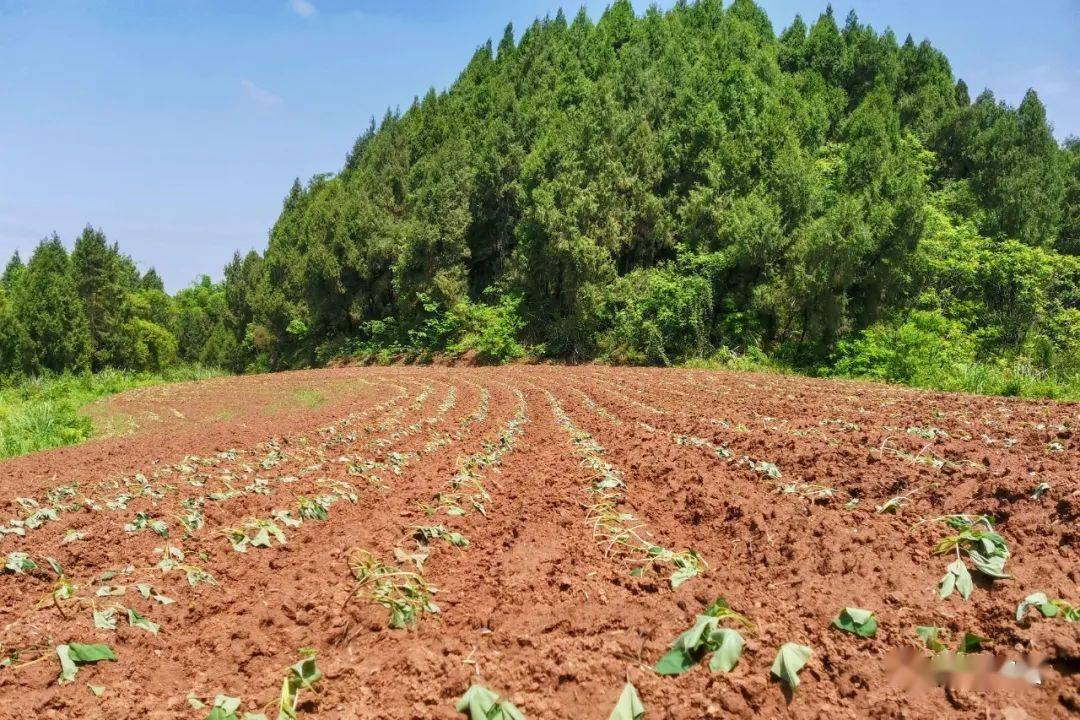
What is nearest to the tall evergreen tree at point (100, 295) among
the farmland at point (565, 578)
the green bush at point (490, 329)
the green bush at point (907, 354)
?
the green bush at point (490, 329)

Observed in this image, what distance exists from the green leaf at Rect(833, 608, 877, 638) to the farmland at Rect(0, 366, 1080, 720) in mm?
13

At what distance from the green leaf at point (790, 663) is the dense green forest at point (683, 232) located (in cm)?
1427

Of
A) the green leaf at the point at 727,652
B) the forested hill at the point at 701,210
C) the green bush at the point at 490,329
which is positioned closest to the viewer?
the green leaf at the point at 727,652

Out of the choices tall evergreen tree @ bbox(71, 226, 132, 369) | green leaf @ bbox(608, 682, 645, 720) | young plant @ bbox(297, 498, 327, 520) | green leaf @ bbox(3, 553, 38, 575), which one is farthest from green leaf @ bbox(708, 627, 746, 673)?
tall evergreen tree @ bbox(71, 226, 132, 369)

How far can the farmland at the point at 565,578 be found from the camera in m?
2.58

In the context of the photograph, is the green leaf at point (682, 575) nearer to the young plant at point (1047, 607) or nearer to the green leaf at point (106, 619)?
the young plant at point (1047, 607)

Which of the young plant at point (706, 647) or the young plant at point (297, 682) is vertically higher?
the young plant at point (706, 647)

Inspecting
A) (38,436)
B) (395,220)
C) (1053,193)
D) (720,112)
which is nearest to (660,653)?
(38,436)

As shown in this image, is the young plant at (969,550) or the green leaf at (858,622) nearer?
the green leaf at (858,622)

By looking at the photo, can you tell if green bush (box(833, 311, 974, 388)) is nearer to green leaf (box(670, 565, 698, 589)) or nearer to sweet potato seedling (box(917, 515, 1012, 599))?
sweet potato seedling (box(917, 515, 1012, 599))

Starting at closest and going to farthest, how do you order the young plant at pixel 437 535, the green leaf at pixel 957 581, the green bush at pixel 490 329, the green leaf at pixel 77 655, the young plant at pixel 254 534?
1. the green leaf at pixel 957 581
2. the green leaf at pixel 77 655
3. the young plant at pixel 437 535
4. the young plant at pixel 254 534
5. the green bush at pixel 490 329

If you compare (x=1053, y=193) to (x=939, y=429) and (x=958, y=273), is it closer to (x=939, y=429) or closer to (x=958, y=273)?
(x=958, y=273)

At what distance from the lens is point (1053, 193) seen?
3139cm

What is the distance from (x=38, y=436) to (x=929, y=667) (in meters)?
16.9
